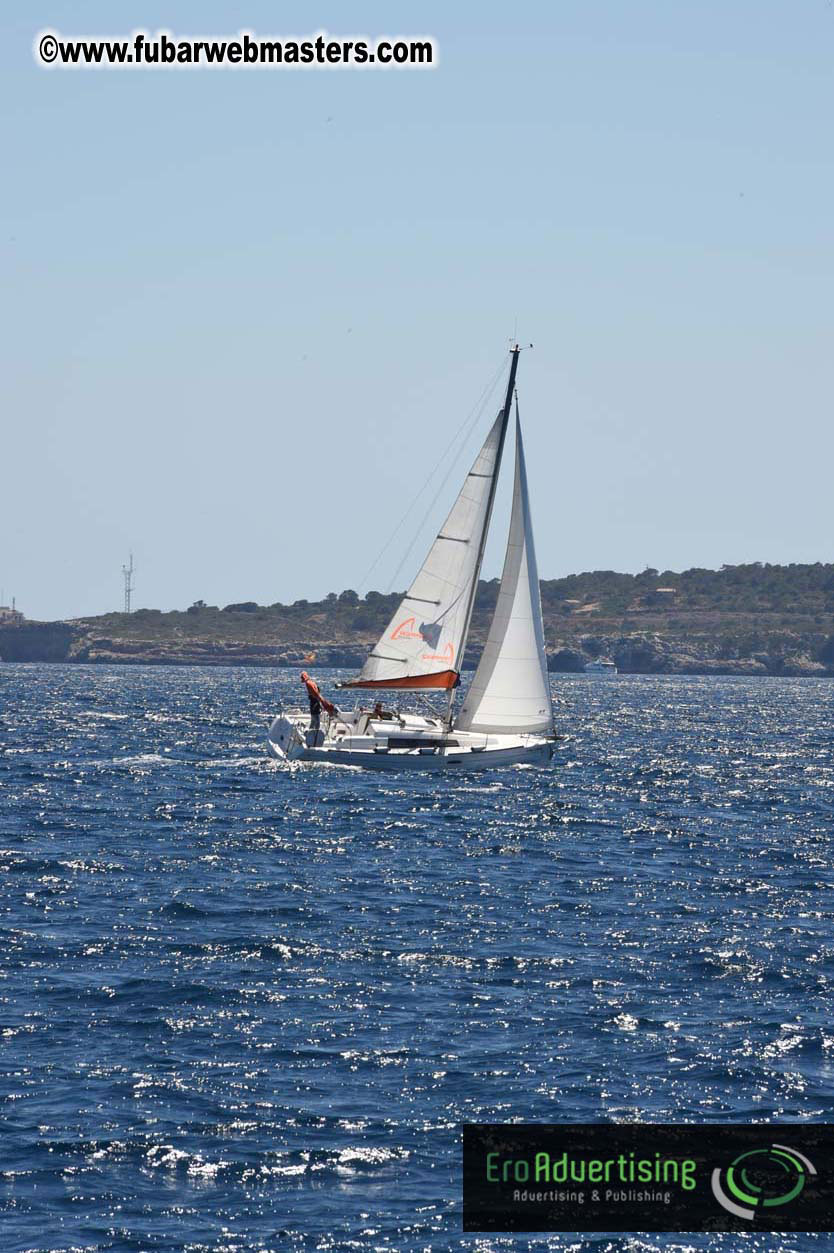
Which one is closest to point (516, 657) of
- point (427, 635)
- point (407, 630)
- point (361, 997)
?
point (427, 635)

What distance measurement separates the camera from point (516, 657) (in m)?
51.2

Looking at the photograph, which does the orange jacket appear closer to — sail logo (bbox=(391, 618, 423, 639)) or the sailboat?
the sailboat

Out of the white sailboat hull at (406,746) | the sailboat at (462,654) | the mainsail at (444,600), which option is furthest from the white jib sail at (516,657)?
the mainsail at (444,600)

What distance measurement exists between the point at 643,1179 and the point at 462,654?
34.8m

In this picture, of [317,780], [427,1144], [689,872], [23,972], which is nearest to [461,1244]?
[427,1144]

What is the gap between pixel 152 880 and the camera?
31.9 meters

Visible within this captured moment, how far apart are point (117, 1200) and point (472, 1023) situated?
686 cm

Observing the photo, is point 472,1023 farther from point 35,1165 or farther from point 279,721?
point 279,721

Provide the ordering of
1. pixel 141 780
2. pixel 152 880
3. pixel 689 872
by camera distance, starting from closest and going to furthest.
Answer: pixel 152 880, pixel 689 872, pixel 141 780

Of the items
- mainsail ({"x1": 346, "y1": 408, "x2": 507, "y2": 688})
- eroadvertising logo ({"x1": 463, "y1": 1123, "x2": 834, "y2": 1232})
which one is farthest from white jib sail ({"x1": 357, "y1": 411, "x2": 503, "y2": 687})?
eroadvertising logo ({"x1": 463, "y1": 1123, "x2": 834, "y2": 1232})

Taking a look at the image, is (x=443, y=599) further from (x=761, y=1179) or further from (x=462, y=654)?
(x=761, y=1179)

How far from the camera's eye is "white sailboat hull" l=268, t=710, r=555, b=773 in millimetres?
50281

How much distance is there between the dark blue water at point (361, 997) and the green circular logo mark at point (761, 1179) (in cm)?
69

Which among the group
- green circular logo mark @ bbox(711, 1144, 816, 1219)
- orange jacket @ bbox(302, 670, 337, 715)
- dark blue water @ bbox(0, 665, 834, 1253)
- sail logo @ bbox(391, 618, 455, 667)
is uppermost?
sail logo @ bbox(391, 618, 455, 667)
